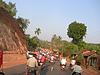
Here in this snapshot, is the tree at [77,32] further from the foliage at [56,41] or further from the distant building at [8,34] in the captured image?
the foliage at [56,41]

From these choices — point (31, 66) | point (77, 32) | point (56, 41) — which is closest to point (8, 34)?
point (77, 32)

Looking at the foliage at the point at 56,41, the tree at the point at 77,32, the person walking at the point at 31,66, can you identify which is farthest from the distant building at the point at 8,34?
the foliage at the point at 56,41

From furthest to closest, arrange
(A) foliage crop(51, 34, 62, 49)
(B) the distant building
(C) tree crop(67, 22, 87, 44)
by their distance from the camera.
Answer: (A) foliage crop(51, 34, 62, 49) → (C) tree crop(67, 22, 87, 44) → (B) the distant building

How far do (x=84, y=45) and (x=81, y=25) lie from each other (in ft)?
30.7

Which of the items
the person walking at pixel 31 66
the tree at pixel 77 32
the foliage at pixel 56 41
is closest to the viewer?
the person walking at pixel 31 66

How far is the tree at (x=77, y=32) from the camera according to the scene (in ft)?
359

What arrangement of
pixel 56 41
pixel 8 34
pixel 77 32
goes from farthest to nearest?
1. pixel 56 41
2. pixel 77 32
3. pixel 8 34

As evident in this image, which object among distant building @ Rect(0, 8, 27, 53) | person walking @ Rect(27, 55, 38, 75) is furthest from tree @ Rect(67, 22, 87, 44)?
person walking @ Rect(27, 55, 38, 75)

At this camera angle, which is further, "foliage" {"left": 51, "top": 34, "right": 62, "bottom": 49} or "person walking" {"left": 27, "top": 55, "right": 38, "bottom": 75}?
"foliage" {"left": 51, "top": 34, "right": 62, "bottom": 49}

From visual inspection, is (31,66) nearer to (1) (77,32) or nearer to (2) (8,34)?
(2) (8,34)

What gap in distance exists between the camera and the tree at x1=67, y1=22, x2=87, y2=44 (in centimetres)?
10947

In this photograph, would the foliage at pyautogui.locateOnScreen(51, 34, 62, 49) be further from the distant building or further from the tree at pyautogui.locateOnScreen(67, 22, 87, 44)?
the distant building

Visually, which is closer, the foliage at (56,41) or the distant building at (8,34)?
the distant building at (8,34)

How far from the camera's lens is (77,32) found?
110 m
